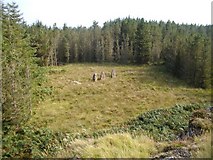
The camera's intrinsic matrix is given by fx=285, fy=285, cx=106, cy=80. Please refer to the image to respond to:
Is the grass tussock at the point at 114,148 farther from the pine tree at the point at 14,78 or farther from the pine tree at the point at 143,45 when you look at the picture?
the pine tree at the point at 143,45

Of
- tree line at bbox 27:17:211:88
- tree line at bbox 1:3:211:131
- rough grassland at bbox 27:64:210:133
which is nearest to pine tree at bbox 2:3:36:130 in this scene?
tree line at bbox 1:3:211:131

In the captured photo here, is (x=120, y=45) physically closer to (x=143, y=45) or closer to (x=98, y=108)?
(x=143, y=45)

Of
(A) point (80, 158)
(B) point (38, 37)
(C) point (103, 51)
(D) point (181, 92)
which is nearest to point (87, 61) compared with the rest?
(C) point (103, 51)

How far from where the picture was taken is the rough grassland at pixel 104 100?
68.2ft

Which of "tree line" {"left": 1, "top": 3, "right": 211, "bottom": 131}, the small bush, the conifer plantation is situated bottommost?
the small bush

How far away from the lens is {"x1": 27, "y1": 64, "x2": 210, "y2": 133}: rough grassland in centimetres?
2078

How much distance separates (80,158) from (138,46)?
60628mm

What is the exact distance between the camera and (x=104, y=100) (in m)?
27.7

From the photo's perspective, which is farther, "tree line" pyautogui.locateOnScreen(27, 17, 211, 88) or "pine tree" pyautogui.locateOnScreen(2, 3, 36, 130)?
"tree line" pyautogui.locateOnScreen(27, 17, 211, 88)

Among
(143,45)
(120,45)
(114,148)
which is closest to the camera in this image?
(114,148)

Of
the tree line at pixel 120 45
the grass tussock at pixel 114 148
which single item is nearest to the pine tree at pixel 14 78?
the tree line at pixel 120 45

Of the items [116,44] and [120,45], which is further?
[116,44]

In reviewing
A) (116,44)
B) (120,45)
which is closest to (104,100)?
(120,45)

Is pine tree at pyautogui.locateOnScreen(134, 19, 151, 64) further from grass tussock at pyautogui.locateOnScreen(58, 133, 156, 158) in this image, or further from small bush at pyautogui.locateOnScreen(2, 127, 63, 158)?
grass tussock at pyautogui.locateOnScreen(58, 133, 156, 158)
